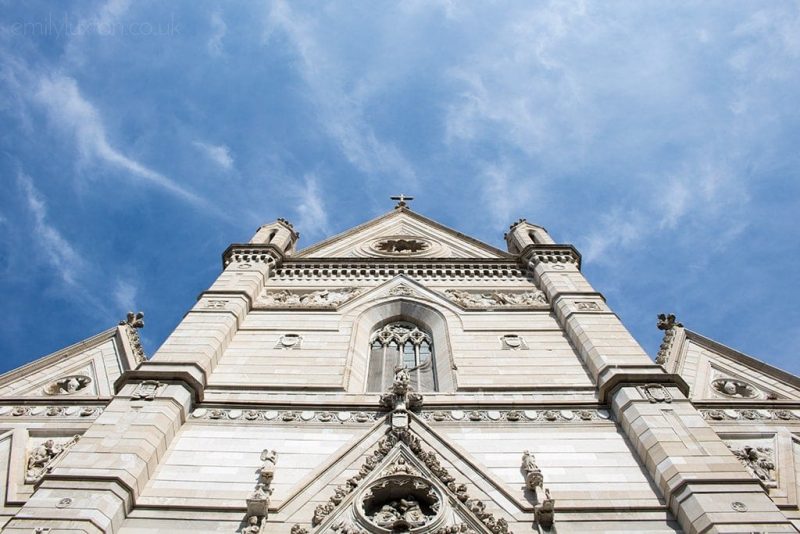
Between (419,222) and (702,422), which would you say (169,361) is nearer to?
(702,422)

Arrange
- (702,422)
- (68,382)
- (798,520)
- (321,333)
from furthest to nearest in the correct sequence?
(321,333), (68,382), (702,422), (798,520)

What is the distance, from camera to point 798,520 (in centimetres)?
897

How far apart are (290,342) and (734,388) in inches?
359

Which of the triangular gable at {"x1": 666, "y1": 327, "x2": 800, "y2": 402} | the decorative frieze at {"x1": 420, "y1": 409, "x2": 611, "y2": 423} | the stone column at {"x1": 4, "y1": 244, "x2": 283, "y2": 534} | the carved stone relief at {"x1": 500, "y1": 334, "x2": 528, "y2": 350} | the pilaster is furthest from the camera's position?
the carved stone relief at {"x1": 500, "y1": 334, "x2": 528, "y2": 350}

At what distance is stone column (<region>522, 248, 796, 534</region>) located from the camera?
7.96 m

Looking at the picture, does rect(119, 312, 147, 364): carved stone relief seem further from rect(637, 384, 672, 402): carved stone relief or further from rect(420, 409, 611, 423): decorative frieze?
rect(637, 384, 672, 402): carved stone relief

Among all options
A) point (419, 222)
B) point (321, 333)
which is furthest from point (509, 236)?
point (321, 333)

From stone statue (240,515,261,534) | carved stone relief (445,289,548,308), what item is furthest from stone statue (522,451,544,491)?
carved stone relief (445,289,548,308)

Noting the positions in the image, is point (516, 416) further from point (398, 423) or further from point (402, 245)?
point (402, 245)

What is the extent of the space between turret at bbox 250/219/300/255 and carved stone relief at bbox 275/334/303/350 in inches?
197

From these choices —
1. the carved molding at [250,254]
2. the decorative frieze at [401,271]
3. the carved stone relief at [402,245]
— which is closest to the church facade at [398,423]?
the decorative frieze at [401,271]

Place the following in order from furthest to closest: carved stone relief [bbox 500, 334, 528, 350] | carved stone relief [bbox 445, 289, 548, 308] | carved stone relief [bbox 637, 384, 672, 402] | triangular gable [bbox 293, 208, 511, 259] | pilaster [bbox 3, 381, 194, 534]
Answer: triangular gable [bbox 293, 208, 511, 259]
carved stone relief [bbox 445, 289, 548, 308]
carved stone relief [bbox 500, 334, 528, 350]
carved stone relief [bbox 637, 384, 672, 402]
pilaster [bbox 3, 381, 194, 534]

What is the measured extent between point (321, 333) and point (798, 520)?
9.22 meters

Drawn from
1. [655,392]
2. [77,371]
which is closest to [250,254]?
[77,371]
